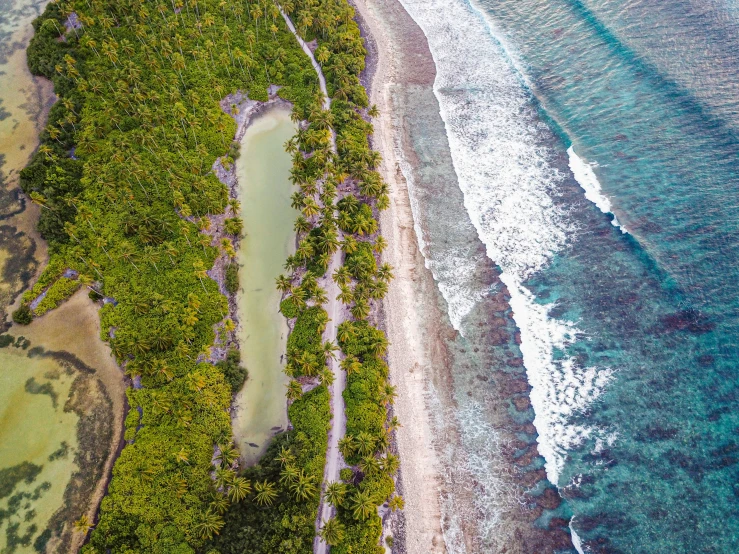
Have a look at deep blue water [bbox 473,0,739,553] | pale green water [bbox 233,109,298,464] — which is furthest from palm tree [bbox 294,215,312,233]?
deep blue water [bbox 473,0,739,553]

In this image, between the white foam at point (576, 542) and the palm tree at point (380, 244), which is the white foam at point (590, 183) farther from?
the white foam at point (576, 542)

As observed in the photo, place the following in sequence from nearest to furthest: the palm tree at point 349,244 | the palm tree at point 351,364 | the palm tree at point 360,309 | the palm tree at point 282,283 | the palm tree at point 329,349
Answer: the palm tree at point 351,364, the palm tree at point 329,349, the palm tree at point 360,309, the palm tree at point 282,283, the palm tree at point 349,244

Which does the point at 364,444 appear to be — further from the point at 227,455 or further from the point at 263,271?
the point at 263,271

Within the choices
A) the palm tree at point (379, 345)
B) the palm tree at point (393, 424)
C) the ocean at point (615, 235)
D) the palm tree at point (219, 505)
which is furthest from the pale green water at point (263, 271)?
the ocean at point (615, 235)

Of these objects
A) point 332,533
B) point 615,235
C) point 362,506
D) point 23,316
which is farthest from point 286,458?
point 615,235

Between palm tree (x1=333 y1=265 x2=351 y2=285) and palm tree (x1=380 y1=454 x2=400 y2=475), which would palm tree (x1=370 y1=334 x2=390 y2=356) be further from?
palm tree (x1=380 y1=454 x2=400 y2=475)
